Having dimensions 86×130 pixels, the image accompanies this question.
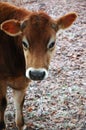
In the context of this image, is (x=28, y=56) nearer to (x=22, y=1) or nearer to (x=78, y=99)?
(x=78, y=99)

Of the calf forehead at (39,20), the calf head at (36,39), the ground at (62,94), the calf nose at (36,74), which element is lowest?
the ground at (62,94)

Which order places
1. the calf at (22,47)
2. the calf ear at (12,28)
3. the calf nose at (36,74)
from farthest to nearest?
the calf ear at (12,28) → the calf at (22,47) → the calf nose at (36,74)

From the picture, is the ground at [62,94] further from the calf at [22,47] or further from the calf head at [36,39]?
the calf head at [36,39]

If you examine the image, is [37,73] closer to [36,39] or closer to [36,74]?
[36,74]

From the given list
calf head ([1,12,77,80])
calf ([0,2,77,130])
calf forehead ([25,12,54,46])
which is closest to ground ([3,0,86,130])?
calf ([0,2,77,130])

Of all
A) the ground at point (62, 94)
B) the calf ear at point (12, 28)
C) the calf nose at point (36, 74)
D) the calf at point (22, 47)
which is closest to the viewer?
the calf nose at point (36, 74)

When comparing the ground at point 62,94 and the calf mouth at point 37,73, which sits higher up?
the calf mouth at point 37,73

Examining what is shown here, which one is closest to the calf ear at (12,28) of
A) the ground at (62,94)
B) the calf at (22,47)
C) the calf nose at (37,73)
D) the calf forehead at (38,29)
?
the calf at (22,47)

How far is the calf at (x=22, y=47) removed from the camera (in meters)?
3.82

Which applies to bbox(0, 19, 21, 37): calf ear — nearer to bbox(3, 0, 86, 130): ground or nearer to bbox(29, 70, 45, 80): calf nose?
bbox(29, 70, 45, 80): calf nose

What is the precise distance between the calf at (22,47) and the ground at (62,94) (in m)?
0.40

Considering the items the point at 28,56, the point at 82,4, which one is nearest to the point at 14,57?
the point at 28,56

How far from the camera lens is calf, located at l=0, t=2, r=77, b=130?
3.82m

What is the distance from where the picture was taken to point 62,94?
596 cm
